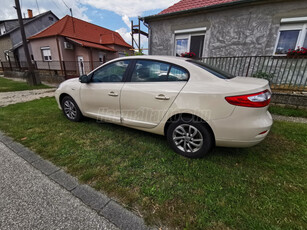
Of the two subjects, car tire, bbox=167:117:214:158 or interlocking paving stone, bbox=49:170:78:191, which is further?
car tire, bbox=167:117:214:158

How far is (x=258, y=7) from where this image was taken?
560 cm

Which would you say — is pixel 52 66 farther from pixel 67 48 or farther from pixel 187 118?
pixel 187 118

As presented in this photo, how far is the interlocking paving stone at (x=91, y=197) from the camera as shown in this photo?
4.87ft

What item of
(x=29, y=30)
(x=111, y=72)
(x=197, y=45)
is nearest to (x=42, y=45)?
(x=29, y=30)

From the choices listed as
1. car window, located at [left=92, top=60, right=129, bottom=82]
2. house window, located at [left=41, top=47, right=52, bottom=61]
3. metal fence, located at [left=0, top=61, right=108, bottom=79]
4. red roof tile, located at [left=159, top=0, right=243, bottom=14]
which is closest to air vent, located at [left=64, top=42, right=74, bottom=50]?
metal fence, located at [left=0, top=61, right=108, bottom=79]

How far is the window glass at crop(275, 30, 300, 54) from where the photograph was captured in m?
5.55

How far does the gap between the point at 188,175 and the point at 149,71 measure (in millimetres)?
1649

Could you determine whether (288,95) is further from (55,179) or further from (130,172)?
(55,179)

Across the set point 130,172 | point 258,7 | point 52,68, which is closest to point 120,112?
point 130,172

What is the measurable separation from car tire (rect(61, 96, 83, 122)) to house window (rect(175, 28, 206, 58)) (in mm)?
5992

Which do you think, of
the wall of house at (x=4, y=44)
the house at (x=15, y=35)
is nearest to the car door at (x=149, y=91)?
the house at (x=15, y=35)

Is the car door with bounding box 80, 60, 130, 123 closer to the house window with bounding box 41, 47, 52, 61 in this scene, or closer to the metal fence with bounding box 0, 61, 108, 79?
the metal fence with bounding box 0, 61, 108, 79

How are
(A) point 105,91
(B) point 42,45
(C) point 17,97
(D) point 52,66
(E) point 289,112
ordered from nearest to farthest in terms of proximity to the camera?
(A) point 105,91 < (E) point 289,112 < (C) point 17,97 < (D) point 52,66 < (B) point 42,45

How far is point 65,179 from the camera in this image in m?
1.81
